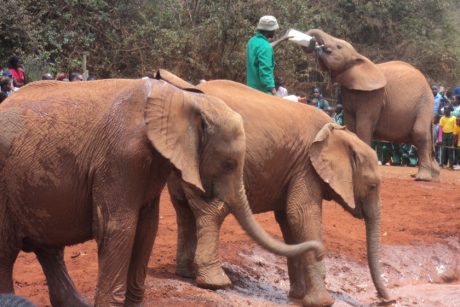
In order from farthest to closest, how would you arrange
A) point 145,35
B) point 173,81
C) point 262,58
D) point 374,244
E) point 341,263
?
1. point 145,35
2. point 341,263
3. point 262,58
4. point 374,244
5. point 173,81

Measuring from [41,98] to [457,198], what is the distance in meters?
8.99

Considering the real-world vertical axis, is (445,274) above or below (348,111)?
below

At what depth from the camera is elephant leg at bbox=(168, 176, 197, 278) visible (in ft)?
25.2

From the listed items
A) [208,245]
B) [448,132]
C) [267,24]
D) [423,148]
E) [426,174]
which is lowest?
[448,132]

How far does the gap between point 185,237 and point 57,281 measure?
1694 mm

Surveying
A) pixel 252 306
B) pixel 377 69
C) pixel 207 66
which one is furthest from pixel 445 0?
pixel 252 306

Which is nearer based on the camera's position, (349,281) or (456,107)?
(349,281)

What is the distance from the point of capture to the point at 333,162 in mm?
7891

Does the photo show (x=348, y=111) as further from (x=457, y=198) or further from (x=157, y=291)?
(x=157, y=291)

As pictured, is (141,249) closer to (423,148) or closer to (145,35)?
(423,148)

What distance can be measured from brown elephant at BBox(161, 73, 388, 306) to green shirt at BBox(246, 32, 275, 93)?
4.25 ft

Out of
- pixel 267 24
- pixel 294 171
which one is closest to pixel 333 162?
pixel 294 171

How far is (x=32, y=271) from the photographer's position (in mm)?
7773

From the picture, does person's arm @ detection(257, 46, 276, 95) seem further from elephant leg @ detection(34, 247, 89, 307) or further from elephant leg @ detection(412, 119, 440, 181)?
elephant leg @ detection(412, 119, 440, 181)
